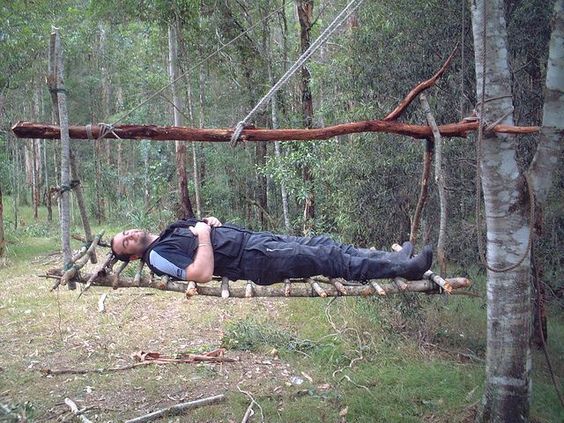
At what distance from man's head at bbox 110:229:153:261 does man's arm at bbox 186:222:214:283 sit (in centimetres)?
37

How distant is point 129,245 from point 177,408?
56.3 inches

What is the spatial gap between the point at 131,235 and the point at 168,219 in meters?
7.24

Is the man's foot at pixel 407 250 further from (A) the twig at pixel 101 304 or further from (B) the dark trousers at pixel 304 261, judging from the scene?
(A) the twig at pixel 101 304

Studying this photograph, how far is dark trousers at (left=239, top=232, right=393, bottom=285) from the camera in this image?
370cm

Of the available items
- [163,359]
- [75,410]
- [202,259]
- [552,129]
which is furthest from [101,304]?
[552,129]

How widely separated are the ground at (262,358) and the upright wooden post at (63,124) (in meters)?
1.68

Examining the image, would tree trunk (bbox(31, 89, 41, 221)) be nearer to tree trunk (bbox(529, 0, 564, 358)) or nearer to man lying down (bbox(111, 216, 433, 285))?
man lying down (bbox(111, 216, 433, 285))

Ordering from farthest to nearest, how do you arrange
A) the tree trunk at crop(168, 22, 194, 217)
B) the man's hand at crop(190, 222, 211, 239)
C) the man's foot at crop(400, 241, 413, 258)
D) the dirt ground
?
the tree trunk at crop(168, 22, 194, 217) → the dirt ground → the man's hand at crop(190, 222, 211, 239) → the man's foot at crop(400, 241, 413, 258)

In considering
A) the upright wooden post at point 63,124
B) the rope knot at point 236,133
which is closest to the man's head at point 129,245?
the upright wooden post at point 63,124

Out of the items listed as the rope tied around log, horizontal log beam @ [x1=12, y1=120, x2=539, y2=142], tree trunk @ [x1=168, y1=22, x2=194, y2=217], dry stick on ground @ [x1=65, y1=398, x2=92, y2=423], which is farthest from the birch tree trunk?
tree trunk @ [x1=168, y1=22, x2=194, y2=217]

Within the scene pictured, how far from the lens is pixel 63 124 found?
10.8ft

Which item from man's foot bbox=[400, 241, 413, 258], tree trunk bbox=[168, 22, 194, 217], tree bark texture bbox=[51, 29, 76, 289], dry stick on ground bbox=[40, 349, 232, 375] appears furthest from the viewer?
tree trunk bbox=[168, 22, 194, 217]

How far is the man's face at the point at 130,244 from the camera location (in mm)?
3872

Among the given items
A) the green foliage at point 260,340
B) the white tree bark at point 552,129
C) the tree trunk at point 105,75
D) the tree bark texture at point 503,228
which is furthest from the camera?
the tree trunk at point 105,75
